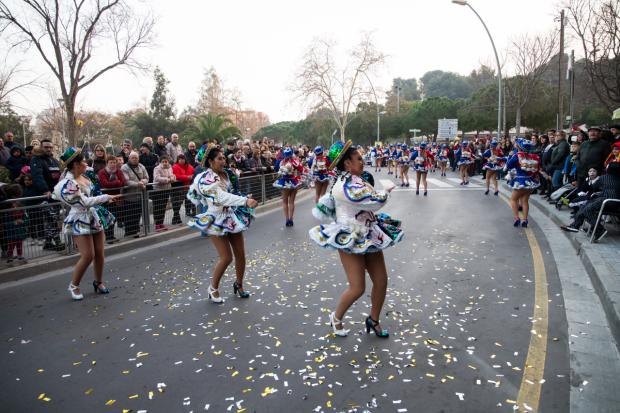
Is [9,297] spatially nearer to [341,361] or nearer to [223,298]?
[223,298]

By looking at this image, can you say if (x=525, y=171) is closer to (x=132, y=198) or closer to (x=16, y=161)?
(x=132, y=198)

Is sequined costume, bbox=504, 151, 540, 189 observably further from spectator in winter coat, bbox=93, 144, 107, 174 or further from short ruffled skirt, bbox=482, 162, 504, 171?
spectator in winter coat, bbox=93, 144, 107, 174

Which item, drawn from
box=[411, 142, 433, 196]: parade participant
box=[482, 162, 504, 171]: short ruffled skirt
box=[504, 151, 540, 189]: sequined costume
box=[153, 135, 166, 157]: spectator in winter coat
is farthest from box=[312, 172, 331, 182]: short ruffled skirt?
box=[482, 162, 504, 171]: short ruffled skirt

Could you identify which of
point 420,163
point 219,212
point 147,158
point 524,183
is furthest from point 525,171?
point 147,158

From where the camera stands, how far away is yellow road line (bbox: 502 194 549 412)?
3.38 meters

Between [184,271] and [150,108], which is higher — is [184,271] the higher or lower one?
the lower one

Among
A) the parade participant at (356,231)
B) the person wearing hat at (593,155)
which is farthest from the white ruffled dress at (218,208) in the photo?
the person wearing hat at (593,155)

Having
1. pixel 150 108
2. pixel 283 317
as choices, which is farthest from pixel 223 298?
pixel 150 108

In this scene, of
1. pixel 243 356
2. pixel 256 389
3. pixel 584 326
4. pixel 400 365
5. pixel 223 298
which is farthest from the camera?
pixel 223 298

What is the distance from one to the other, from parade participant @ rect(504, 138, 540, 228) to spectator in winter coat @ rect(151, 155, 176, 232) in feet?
24.3

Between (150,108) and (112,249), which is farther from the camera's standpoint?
(150,108)

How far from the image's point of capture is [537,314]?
16.4ft

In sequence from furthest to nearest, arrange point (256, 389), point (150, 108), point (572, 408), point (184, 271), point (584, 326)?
point (150, 108), point (184, 271), point (584, 326), point (256, 389), point (572, 408)

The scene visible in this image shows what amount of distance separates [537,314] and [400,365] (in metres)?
1.99
